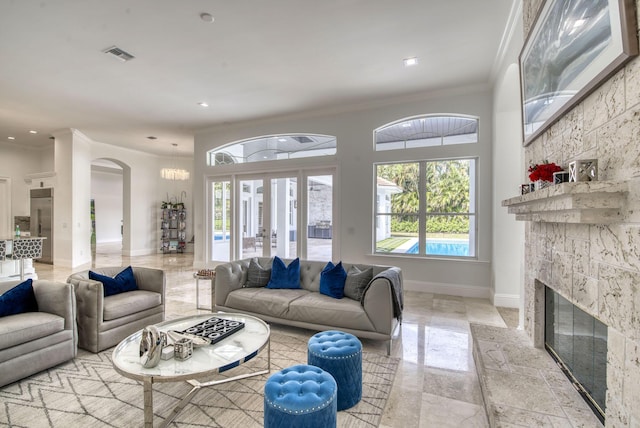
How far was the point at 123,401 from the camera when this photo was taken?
7.43 feet

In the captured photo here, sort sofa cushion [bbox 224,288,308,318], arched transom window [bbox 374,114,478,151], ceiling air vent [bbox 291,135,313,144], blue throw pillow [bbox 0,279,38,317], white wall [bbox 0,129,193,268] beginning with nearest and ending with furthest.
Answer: blue throw pillow [bbox 0,279,38,317] → sofa cushion [bbox 224,288,308,318] → arched transom window [bbox 374,114,478,151] → ceiling air vent [bbox 291,135,313,144] → white wall [bbox 0,129,193,268]

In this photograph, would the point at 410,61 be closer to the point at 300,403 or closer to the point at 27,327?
the point at 300,403

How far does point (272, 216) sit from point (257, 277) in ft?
9.72

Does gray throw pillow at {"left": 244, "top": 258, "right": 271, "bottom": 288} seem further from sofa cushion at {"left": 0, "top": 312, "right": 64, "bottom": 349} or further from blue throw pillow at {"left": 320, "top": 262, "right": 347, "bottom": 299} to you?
sofa cushion at {"left": 0, "top": 312, "right": 64, "bottom": 349}

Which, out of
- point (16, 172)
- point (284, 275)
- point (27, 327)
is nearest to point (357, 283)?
point (284, 275)

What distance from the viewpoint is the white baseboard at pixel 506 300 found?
4.58 meters

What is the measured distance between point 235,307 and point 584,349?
328cm

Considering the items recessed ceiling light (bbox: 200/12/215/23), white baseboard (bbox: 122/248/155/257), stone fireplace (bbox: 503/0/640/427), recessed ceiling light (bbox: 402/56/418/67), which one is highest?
recessed ceiling light (bbox: 402/56/418/67)

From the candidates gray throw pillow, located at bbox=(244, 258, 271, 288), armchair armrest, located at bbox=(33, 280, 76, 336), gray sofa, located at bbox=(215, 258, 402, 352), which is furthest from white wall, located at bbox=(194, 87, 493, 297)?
armchair armrest, located at bbox=(33, 280, 76, 336)

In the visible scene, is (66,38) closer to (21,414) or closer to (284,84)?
(284,84)

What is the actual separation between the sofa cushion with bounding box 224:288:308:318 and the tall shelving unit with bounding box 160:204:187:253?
310 inches

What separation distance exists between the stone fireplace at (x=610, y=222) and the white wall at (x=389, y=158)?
3.18 meters

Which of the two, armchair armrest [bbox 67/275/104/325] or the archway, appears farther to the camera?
the archway

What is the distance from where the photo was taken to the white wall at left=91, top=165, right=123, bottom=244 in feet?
45.6
